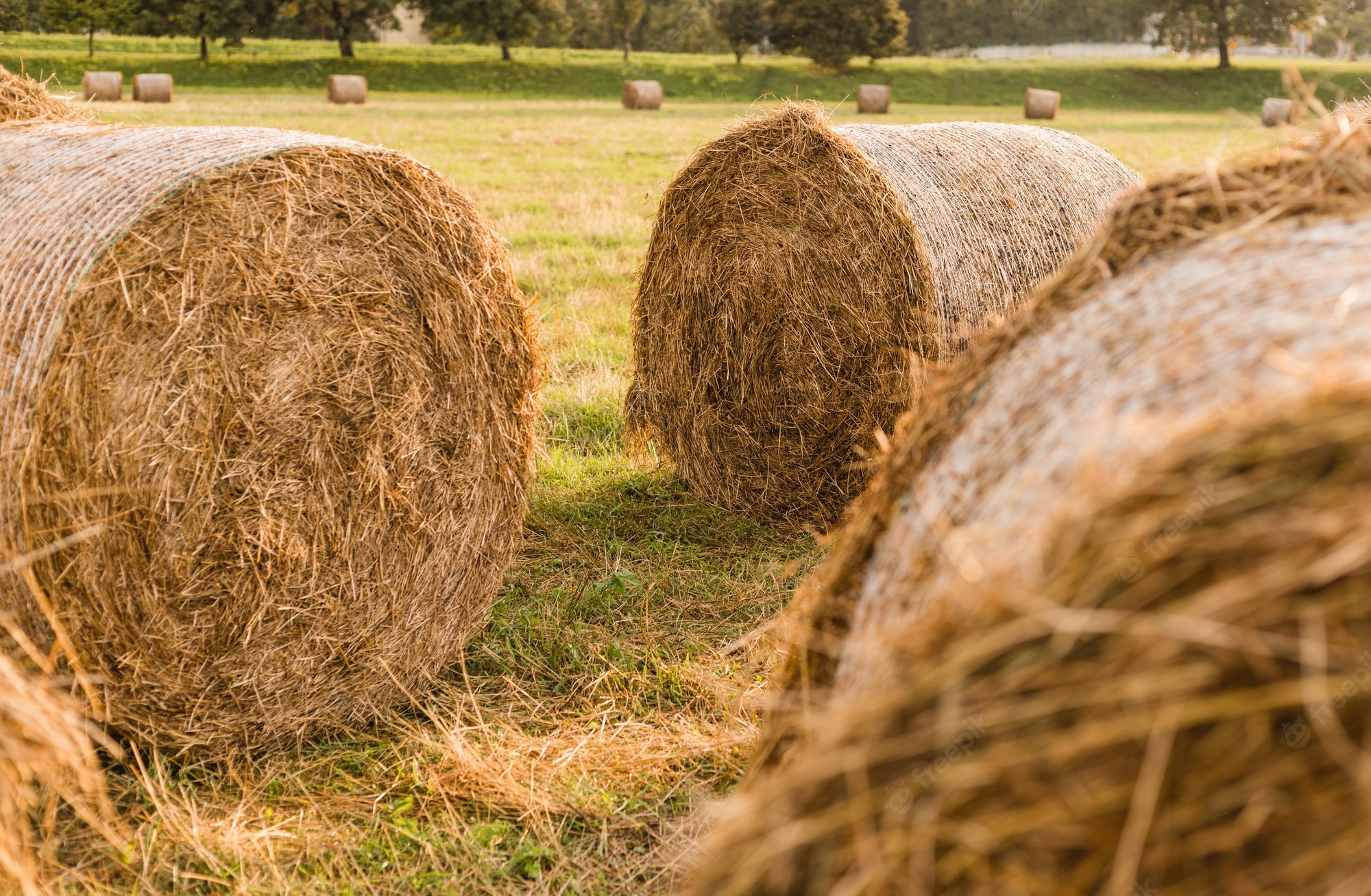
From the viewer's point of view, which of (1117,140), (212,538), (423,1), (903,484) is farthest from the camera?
(423,1)

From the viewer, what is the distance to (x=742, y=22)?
50.4 meters

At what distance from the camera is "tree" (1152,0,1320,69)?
167ft

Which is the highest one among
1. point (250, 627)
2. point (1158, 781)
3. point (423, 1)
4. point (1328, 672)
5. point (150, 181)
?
point (423, 1)

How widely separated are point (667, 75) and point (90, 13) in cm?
2221

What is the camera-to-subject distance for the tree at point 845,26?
1875 inches

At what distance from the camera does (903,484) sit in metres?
2.48

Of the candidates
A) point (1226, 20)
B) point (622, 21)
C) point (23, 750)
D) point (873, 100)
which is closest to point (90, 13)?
point (622, 21)

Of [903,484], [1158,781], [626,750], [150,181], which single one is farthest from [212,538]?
[1158,781]

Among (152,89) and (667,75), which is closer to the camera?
(152,89)

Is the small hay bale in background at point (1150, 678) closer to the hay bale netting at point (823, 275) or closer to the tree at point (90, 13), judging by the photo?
the hay bale netting at point (823, 275)

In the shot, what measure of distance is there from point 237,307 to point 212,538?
0.73 metres

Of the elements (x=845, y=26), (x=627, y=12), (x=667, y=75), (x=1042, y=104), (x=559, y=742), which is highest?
(x=627, y=12)

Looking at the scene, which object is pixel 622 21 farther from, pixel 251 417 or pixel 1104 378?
pixel 1104 378

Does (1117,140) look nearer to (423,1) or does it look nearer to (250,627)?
(250,627)
